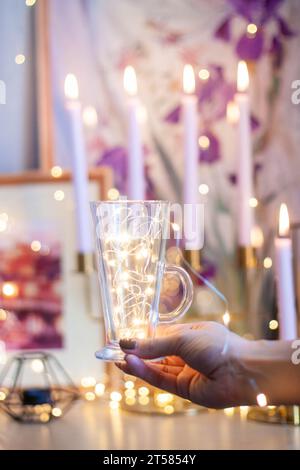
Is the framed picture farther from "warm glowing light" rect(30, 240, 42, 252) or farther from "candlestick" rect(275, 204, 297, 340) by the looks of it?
"candlestick" rect(275, 204, 297, 340)

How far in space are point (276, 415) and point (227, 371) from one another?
1.15ft

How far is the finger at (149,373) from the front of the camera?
804 millimetres

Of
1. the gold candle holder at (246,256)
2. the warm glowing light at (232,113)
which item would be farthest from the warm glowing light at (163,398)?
the warm glowing light at (232,113)

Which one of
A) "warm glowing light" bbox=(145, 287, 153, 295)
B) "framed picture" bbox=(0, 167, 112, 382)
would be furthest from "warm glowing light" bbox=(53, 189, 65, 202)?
"warm glowing light" bbox=(145, 287, 153, 295)

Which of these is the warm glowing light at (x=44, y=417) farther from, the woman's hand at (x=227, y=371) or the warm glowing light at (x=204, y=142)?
the warm glowing light at (x=204, y=142)

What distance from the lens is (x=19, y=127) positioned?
4.58 feet

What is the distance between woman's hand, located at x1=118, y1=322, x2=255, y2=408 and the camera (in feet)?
2.63

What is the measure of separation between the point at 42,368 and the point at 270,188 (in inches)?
18.8

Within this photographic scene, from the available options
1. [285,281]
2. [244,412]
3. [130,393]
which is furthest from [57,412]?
[285,281]

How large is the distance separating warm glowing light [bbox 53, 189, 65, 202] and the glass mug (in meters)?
0.53

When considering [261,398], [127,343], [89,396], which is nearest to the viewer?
[127,343]

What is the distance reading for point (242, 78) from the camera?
49.0 inches

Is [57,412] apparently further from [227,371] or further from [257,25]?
[257,25]
